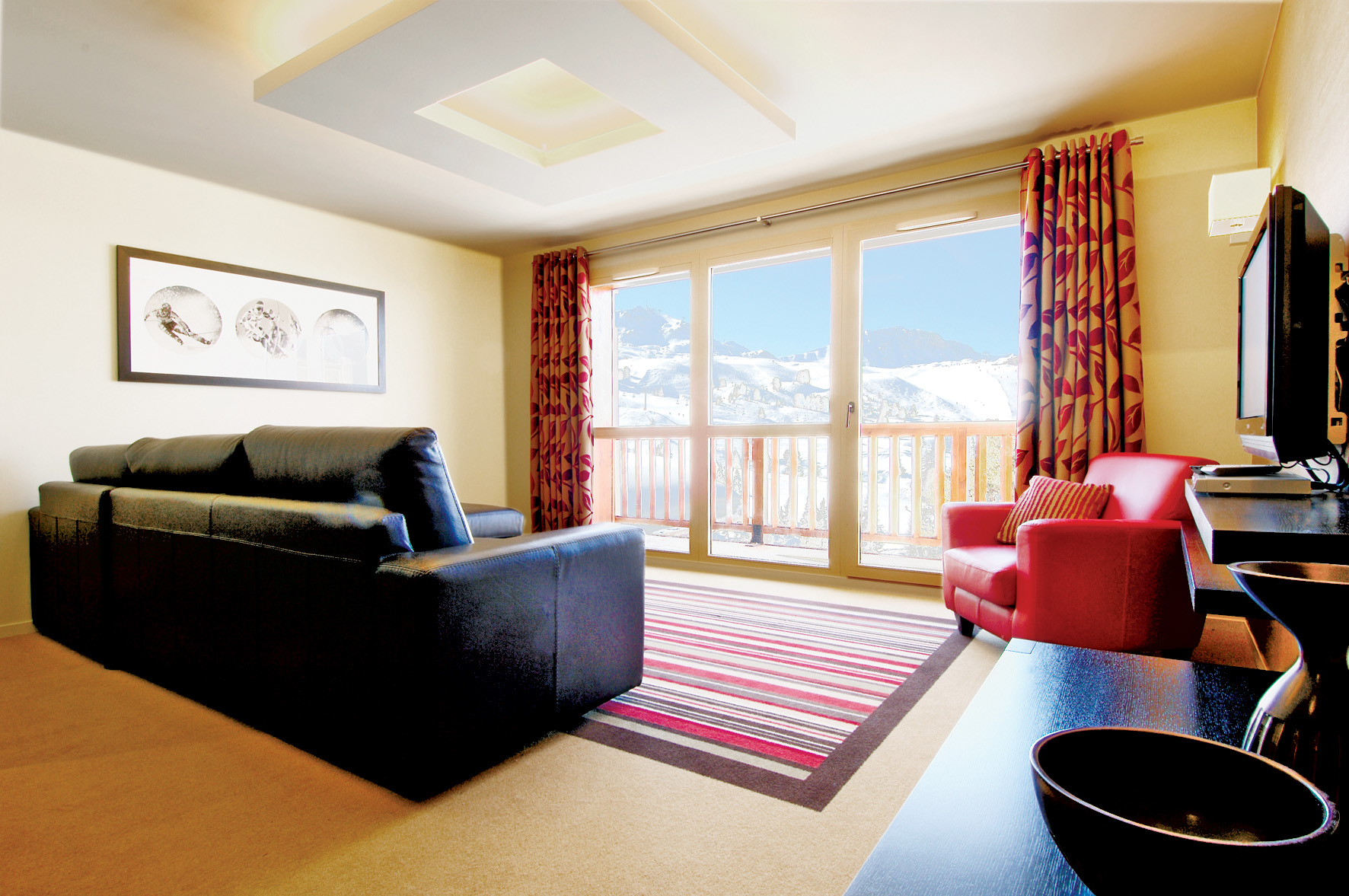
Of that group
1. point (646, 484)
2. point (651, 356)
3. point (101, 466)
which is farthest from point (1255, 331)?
point (651, 356)

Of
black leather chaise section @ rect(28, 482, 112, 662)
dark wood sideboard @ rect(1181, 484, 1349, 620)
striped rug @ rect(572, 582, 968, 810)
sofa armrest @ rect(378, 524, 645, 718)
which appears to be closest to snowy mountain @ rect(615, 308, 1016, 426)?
striped rug @ rect(572, 582, 968, 810)

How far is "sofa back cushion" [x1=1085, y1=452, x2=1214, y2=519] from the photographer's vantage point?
242 centimetres

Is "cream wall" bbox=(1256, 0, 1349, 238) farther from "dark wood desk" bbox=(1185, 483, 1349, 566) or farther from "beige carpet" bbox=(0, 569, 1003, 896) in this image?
"beige carpet" bbox=(0, 569, 1003, 896)

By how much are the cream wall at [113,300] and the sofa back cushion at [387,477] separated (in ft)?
7.62

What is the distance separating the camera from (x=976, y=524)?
304 cm

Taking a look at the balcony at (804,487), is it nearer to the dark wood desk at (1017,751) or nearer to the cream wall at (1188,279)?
the cream wall at (1188,279)

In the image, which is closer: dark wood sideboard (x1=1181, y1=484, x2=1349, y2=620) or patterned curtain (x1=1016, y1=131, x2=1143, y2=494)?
dark wood sideboard (x1=1181, y1=484, x2=1349, y2=620)

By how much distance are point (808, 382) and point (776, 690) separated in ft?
10.2

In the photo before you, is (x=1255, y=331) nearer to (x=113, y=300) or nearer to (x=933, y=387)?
(x=933, y=387)

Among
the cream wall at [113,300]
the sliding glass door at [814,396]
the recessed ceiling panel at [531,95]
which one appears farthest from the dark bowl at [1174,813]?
the cream wall at [113,300]

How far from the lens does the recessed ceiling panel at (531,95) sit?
2.32 meters

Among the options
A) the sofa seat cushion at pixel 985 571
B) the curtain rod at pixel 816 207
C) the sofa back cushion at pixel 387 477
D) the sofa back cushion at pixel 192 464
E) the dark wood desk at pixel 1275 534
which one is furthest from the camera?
the curtain rod at pixel 816 207

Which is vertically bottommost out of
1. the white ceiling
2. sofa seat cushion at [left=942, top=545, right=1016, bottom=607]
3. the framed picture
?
sofa seat cushion at [left=942, top=545, right=1016, bottom=607]

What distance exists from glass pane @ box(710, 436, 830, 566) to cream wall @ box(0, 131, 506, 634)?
85.5 inches
